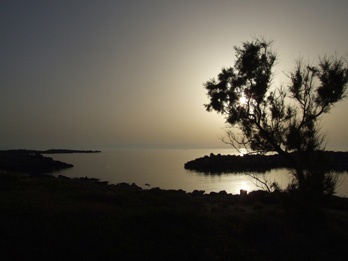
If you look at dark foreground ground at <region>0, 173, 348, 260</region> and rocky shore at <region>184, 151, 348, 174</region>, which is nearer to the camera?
dark foreground ground at <region>0, 173, 348, 260</region>

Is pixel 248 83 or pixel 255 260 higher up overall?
pixel 248 83

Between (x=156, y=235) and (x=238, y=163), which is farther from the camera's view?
(x=238, y=163)

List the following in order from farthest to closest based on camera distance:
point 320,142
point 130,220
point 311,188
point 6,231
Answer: point 320,142 < point 311,188 < point 130,220 < point 6,231

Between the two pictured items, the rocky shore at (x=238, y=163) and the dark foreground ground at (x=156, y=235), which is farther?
the rocky shore at (x=238, y=163)

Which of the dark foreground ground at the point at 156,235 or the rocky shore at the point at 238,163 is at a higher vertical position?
the rocky shore at the point at 238,163

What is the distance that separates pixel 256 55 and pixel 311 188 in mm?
9981

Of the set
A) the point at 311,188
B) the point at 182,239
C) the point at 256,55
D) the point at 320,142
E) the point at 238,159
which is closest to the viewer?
the point at 182,239

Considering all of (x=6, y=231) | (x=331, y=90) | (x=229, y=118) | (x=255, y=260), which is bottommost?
(x=255, y=260)

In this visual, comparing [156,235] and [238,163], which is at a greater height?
[238,163]

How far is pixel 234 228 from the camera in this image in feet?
49.4

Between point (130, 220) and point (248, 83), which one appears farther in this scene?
point (248, 83)

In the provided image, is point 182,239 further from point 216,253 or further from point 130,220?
point 130,220

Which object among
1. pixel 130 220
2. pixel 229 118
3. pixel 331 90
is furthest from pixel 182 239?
pixel 331 90

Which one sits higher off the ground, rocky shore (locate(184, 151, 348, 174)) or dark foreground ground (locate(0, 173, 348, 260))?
rocky shore (locate(184, 151, 348, 174))
